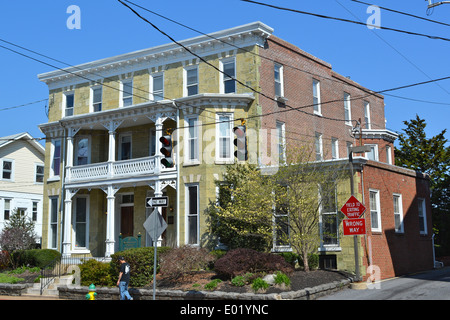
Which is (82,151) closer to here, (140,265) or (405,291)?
(140,265)

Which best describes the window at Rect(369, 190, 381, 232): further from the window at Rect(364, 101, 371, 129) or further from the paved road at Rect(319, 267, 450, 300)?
the window at Rect(364, 101, 371, 129)

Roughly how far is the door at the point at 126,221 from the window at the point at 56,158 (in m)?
4.80

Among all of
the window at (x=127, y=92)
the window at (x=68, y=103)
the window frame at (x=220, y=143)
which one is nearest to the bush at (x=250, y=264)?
the window frame at (x=220, y=143)

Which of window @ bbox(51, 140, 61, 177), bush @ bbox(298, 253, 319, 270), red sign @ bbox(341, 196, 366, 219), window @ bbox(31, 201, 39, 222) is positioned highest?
window @ bbox(51, 140, 61, 177)

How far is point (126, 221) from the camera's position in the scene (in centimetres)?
2997

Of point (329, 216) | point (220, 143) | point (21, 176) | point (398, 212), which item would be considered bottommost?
point (329, 216)

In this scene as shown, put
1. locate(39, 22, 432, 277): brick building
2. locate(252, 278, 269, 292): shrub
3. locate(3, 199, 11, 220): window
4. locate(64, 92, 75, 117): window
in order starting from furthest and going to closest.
Result: locate(3, 199, 11, 220): window → locate(64, 92, 75, 117): window → locate(39, 22, 432, 277): brick building → locate(252, 278, 269, 292): shrub

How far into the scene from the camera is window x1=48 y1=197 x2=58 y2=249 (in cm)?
3067

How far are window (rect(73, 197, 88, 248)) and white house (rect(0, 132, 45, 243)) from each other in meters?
12.8

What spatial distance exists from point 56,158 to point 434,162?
77.6ft

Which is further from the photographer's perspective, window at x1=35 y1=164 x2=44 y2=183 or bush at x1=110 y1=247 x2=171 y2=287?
window at x1=35 y1=164 x2=44 y2=183

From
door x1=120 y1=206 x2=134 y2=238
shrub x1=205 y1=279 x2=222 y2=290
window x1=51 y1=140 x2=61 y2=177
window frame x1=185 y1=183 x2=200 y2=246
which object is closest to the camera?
shrub x1=205 y1=279 x2=222 y2=290

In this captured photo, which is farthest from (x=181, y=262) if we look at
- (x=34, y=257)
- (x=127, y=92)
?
(x=127, y=92)

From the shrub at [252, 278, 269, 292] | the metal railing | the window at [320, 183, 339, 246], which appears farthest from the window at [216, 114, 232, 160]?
the shrub at [252, 278, 269, 292]
